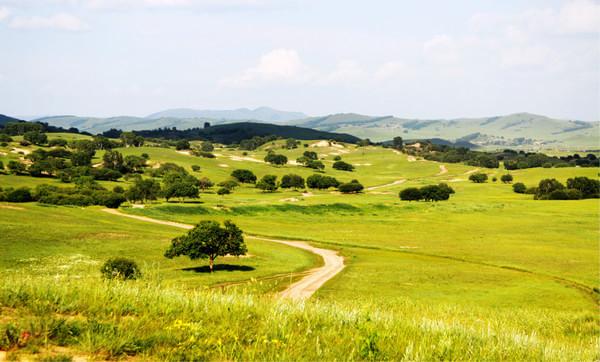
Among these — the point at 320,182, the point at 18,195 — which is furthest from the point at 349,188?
the point at 18,195

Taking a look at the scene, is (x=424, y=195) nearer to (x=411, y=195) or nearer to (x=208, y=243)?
(x=411, y=195)

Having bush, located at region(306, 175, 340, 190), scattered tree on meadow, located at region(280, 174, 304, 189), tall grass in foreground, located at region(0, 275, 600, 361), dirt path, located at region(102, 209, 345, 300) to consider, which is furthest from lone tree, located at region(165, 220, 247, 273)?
bush, located at region(306, 175, 340, 190)

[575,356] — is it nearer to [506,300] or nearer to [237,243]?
[506,300]

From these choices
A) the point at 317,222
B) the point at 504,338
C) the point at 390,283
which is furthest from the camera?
the point at 317,222

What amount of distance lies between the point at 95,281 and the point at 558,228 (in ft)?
386

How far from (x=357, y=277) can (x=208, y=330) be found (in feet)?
174

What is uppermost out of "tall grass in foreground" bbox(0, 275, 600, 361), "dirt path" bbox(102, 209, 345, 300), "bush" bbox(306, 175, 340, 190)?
"tall grass in foreground" bbox(0, 275, 600, 361)

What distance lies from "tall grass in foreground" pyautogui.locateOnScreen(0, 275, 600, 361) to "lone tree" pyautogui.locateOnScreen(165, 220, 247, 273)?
53795 mm

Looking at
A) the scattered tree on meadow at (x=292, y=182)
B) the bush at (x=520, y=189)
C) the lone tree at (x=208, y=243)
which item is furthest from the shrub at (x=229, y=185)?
the lone tree at (x=208, y=243)

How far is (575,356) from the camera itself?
8977mm

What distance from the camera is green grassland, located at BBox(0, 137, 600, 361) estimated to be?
8.28 metres

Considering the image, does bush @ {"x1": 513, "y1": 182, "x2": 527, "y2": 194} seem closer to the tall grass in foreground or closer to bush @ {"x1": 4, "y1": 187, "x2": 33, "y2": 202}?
bush @ {"x1": 4, "y1": 187, "x2": 33, "y2": 202}

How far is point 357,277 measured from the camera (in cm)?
5966

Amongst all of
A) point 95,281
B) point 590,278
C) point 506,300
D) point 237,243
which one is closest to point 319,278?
point 237,243
